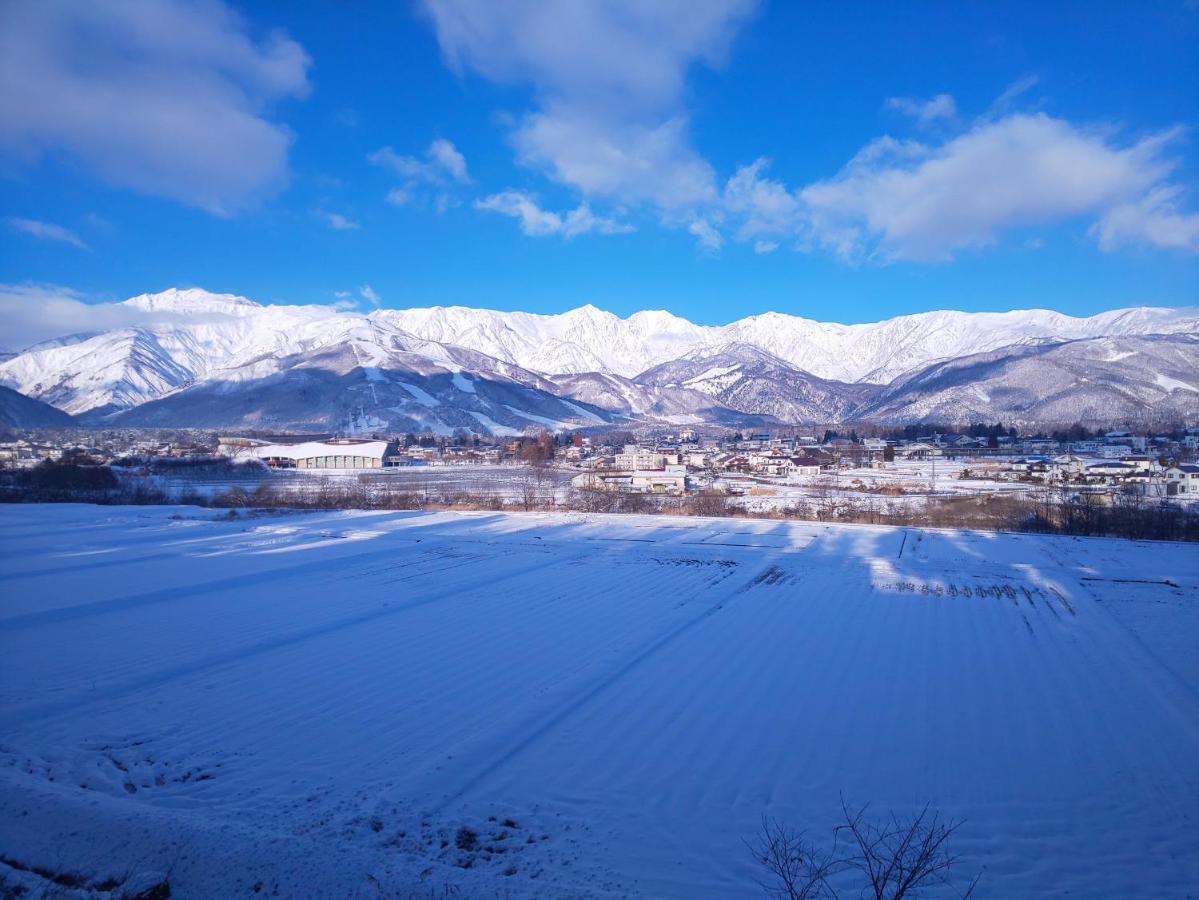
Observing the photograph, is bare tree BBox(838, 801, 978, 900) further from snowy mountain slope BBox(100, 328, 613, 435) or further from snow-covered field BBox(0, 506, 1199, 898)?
snowy mountain slope BBox(100, 328, 613, 435)

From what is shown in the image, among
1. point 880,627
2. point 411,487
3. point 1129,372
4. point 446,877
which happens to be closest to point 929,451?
point 411,487

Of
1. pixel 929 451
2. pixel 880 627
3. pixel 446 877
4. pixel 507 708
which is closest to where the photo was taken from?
pixel 446 877

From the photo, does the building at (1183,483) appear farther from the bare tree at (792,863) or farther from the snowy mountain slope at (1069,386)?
the snowy mountain slope at (1069,386)

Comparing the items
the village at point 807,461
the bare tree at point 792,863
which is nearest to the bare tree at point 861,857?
the bare tree at point 792,863

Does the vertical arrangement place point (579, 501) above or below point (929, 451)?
below

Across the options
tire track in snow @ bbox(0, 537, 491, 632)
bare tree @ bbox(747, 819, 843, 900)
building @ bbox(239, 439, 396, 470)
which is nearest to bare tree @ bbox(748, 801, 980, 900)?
bare tree @ bbox(747, 819, 843, 900)

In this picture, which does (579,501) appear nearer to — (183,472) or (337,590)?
(337,590)
